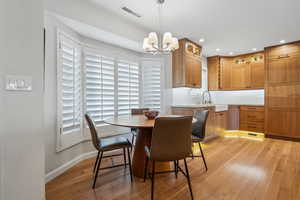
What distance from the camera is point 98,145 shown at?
2018 mm

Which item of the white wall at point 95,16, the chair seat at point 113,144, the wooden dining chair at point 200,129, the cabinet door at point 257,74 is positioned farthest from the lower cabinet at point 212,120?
the chair seat at point 113,144

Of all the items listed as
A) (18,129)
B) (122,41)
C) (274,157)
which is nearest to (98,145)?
(18,129)

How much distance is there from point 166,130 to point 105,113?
197 cm

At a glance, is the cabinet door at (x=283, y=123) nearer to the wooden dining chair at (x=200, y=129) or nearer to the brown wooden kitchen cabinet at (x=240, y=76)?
Answer: the brown wooden kitchen cabinet at (x=240, y=76)

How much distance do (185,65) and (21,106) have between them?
130 inches

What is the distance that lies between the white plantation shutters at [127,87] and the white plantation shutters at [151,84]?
0.64 ft

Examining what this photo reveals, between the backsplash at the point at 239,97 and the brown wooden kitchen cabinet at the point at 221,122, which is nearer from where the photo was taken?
the brown wooden kitchen cabinet at the point at 221,122

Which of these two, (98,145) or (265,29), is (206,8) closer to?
(265,29)

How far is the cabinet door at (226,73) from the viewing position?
17.9 feet

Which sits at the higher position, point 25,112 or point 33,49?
point 33,49

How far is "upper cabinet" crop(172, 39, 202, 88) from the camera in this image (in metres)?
3.83

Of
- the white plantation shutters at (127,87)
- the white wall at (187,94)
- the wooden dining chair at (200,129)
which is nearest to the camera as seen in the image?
the wooden dining chair at (200,129)

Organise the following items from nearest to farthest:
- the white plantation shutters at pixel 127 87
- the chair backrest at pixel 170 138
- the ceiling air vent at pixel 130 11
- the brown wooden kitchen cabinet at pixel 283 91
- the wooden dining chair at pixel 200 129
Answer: the chair backrest at pixel 170 138, the wooden dining chair at pixel 200 129, the ceiling air vent at pixel 130 11, the white plantation shutters at pixel 127 87, the brown wooden kitchen cabinet at pixel 283 91

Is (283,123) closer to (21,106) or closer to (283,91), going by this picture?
(283,91)
